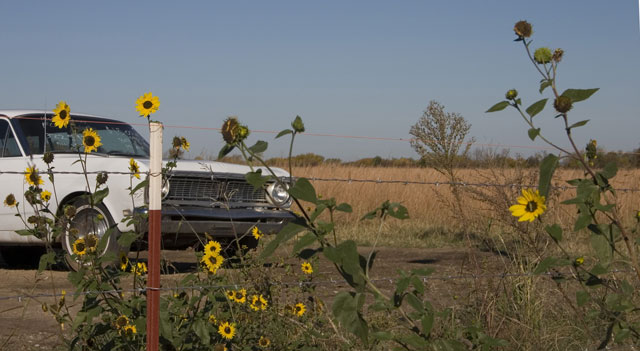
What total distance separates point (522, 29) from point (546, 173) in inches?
16.7

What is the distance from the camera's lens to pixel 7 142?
25.7 feet

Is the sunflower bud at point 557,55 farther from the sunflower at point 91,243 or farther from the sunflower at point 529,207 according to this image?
the sunflower at point 91,243

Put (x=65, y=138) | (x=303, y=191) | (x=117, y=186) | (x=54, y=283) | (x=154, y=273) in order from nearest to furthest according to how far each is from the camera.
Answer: (x=303, y=191) → (x=154, y=273) → (x=54, y=283) → (x=117, y=186) → (x=65, y=138)

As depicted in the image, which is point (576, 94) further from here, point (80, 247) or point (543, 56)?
point (80, 247)

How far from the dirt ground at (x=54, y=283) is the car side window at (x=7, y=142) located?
1149mm

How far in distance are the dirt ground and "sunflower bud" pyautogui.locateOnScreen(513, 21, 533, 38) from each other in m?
2.03

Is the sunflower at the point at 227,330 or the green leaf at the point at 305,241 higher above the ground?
the green leaf at the point at 305,241

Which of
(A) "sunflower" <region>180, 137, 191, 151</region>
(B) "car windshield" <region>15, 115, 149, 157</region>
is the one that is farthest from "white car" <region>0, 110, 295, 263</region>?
(A) "sunflower" <region>180, 137, 191, 151</region>

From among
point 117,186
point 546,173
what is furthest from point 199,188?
point 546,173

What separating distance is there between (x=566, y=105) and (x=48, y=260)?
1993 mm

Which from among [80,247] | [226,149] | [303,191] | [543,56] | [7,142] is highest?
[543,56]

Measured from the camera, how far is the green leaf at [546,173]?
2.22 m

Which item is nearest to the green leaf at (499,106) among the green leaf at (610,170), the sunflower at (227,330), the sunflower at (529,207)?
the sunflower at (529,207)

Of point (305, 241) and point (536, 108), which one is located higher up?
point (536, 108)
